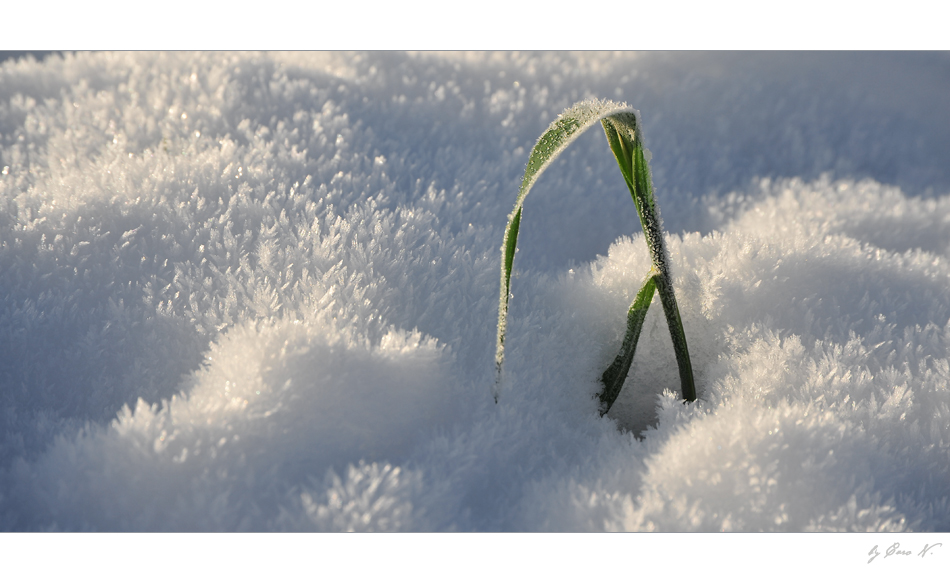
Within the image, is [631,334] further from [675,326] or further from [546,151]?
[546,151]

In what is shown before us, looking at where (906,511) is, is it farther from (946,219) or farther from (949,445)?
(946,219)

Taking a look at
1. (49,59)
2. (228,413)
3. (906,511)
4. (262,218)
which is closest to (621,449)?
(906,511)
